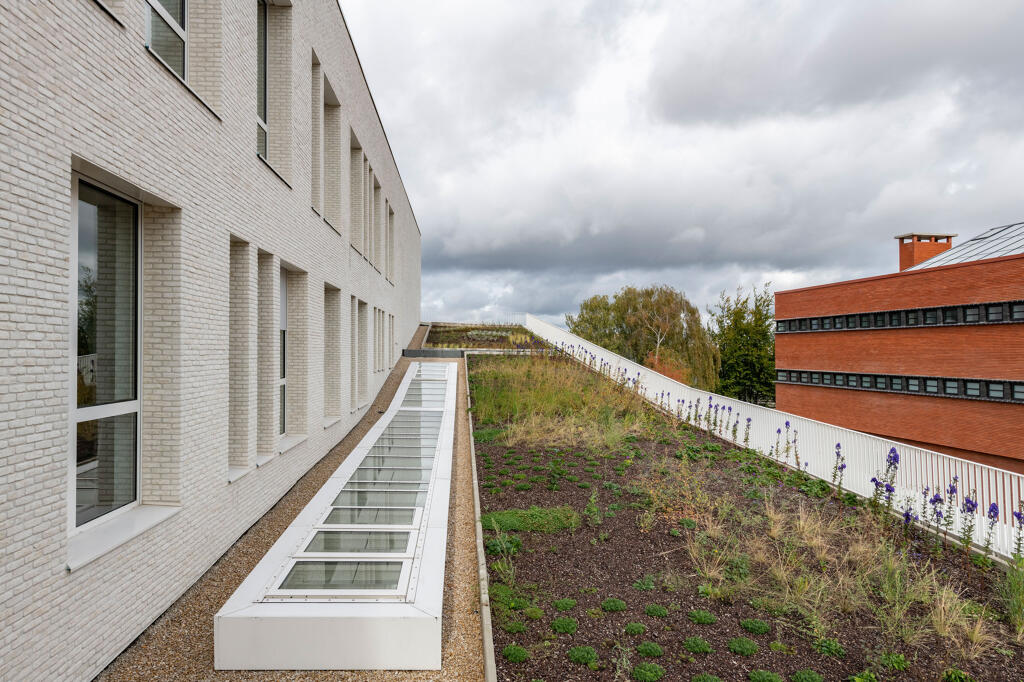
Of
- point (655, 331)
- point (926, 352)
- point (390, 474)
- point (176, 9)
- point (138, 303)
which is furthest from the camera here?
point (655, 331)

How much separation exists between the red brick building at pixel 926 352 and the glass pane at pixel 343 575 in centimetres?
1909

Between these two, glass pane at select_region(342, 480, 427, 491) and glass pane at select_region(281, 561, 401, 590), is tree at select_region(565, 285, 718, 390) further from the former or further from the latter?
glass pane at select_region(281, 561, 401, 590)

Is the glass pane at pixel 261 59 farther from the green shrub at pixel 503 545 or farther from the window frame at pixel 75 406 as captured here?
the green shrub at pixel 503 545

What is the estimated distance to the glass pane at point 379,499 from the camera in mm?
6727

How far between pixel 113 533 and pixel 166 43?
4.71m

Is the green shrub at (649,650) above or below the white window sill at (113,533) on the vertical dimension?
below

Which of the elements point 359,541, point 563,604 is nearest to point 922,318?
point 563,604

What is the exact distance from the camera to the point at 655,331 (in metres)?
41.7

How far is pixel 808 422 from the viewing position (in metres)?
10.4

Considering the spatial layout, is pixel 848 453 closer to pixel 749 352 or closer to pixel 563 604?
pixel 563 604

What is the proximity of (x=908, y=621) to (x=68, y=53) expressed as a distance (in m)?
8.09

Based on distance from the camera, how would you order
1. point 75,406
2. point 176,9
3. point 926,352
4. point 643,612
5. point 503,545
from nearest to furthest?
1. point 75,406
2. point 643,612
3. point 176,9
4. point 503,545
5. point 926,352

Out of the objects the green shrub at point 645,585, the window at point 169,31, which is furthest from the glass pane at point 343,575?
the window at point 169,31

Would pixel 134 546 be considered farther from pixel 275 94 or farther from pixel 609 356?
pixel 609 356
